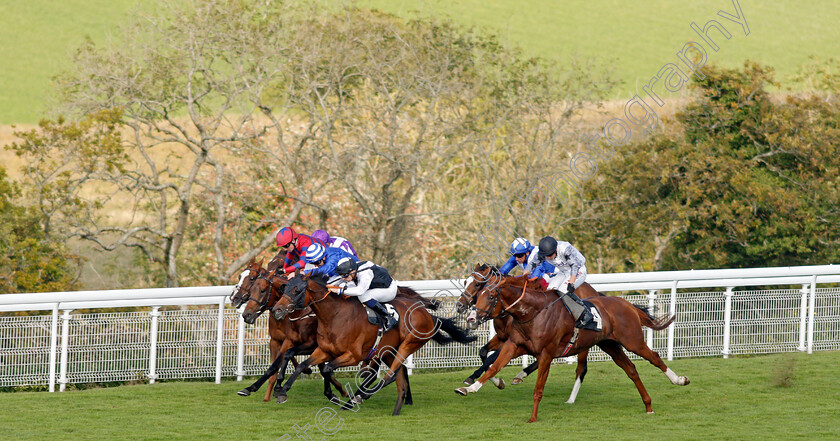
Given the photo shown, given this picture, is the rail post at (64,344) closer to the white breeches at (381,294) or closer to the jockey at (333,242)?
the jockey at (333,242)

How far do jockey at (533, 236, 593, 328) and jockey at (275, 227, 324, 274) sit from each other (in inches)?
70.9

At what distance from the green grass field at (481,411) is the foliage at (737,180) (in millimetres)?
5864

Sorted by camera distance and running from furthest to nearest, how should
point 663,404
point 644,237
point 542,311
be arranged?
point 644,237
point 663,404
point 542,311

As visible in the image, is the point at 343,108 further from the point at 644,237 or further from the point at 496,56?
the point at 644,237

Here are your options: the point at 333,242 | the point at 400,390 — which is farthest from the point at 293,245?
the point at 400,390

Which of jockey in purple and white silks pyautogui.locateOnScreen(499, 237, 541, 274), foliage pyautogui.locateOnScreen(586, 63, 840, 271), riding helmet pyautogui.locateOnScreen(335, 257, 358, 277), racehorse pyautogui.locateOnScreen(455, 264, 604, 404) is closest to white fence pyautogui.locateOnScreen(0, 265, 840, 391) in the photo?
jockey in purple and white silks pyautogui.locateOnScreen(499, 237, 541, 274)

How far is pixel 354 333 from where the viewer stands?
7.13 meters

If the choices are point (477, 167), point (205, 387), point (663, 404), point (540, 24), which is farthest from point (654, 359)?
point (540, 24)

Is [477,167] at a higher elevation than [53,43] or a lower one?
lower

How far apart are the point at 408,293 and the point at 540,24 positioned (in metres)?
32.4

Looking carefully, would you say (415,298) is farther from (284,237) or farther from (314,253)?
(284,237)

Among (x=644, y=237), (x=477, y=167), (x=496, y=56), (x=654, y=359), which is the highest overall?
(x=496, y=56)

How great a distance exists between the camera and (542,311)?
6.93 m

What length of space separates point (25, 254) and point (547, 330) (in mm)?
8568
